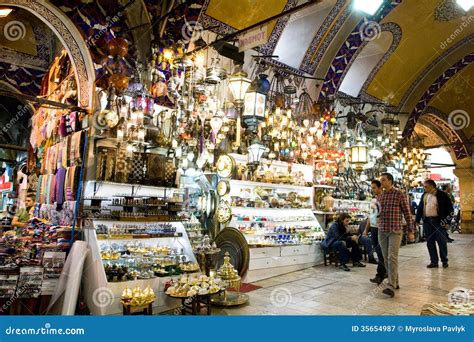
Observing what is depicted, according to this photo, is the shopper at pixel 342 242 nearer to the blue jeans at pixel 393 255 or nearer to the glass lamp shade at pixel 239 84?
the blue jeans at pixel 393 255

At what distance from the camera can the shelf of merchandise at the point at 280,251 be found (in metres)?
6.27

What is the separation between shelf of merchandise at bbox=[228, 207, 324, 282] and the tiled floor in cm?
21

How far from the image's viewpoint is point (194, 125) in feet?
20.5

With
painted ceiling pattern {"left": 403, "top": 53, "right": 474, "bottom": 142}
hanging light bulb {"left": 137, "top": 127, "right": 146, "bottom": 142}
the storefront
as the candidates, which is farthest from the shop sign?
painted ceiling pattern {"left": 403, "top": 53, "right": 474, "bottom": 142}

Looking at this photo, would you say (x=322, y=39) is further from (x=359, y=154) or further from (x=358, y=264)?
(x=358, y=264)

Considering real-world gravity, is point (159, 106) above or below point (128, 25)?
below

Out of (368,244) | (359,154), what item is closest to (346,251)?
(368,244)

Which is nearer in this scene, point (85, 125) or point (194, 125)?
point (85, 125)

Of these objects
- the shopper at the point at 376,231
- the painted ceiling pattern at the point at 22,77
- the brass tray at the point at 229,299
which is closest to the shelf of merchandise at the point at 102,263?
the brass tray at the point at 229,299

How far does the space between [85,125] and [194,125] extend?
1.81 m

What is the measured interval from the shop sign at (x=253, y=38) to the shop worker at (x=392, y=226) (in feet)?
8.96

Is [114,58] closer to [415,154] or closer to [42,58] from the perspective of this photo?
[42,58]

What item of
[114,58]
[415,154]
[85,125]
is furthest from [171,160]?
[415,154]

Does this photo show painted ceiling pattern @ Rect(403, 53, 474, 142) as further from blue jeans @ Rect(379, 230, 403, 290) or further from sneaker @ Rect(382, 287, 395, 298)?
sneaker @ Rect(382, 287, 395, 298)
